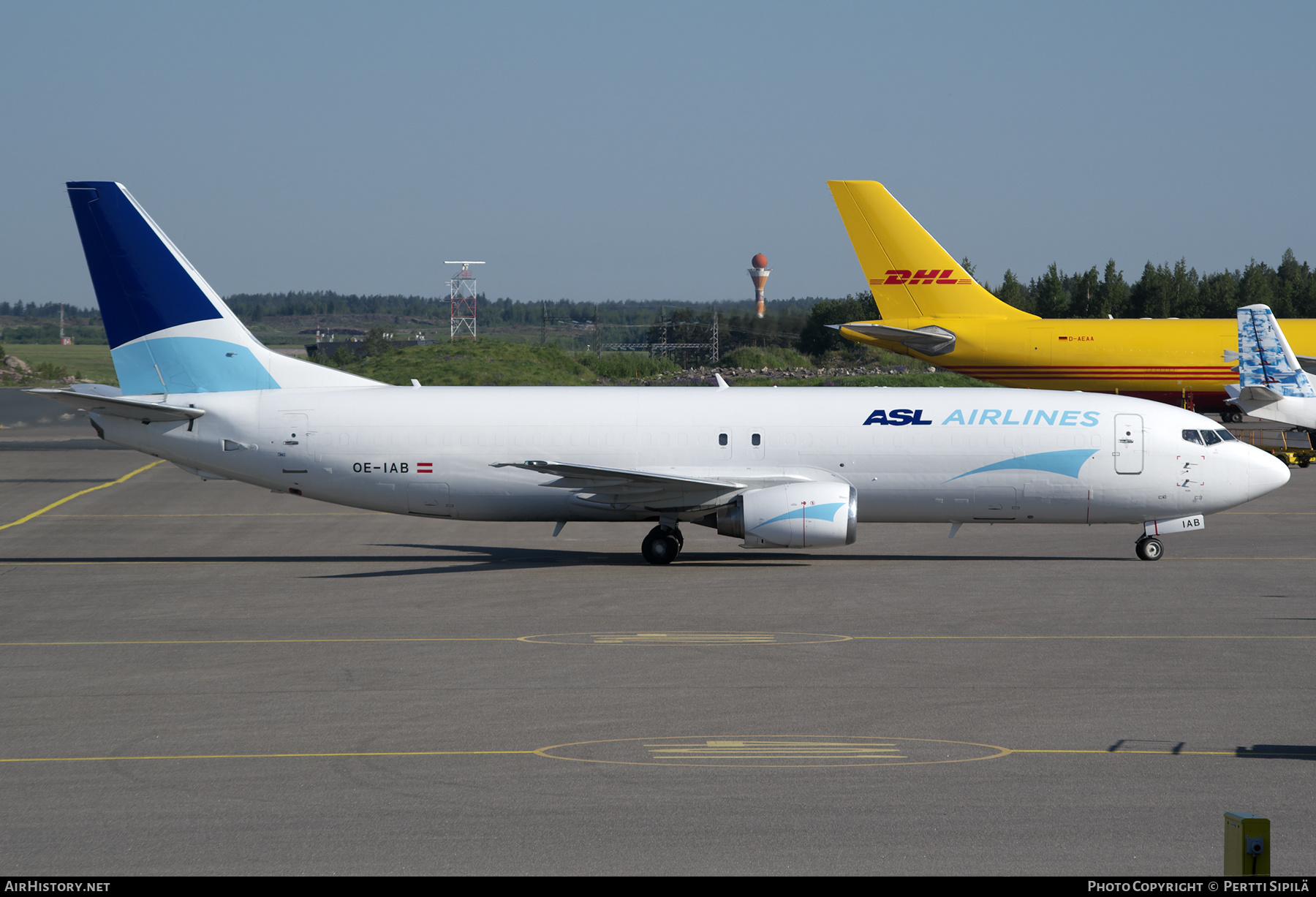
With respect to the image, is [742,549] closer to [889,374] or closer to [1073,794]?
[1073,794]

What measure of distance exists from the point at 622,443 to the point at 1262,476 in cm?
1431

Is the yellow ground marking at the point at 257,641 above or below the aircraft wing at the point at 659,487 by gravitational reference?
below

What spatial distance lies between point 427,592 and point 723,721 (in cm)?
1074

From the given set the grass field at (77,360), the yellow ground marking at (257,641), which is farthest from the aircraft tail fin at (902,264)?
the grass field at (77,360)

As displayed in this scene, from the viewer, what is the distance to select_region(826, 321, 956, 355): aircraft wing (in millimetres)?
55094

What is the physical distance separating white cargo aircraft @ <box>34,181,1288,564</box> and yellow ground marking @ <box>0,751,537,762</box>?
1373 centimetres

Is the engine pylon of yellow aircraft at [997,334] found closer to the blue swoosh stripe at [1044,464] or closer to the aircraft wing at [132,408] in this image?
the blue swoosh stripe at [1044,464]

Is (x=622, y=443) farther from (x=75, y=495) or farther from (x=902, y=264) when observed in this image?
(x=902, y=264)

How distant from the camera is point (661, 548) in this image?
27047 millimetres

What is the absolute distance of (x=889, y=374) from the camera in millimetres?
100375

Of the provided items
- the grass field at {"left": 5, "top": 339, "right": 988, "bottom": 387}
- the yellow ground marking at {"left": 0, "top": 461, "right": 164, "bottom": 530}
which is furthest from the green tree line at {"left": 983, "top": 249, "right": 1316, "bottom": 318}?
the yellow ground marking at {"left": 0, "top": 461, "right": 164, "bottom": 530}

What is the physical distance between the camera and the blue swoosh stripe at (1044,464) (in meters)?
27.2

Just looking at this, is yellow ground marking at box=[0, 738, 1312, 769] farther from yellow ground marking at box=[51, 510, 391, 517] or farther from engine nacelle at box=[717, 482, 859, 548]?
yellow ground marking at box=[51, 510, 391, 517]

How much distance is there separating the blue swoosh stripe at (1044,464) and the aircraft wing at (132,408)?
17310 millimetres
